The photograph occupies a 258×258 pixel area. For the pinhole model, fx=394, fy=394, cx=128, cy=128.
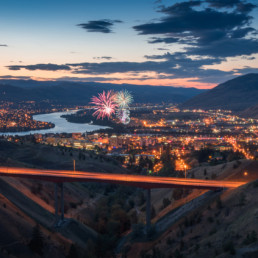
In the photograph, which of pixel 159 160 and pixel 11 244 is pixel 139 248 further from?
pixel 159 160

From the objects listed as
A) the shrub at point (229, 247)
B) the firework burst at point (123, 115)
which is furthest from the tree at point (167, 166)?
the shrub at point (229, 247)

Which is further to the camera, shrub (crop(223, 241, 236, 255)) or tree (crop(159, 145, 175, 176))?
tree (crop(159, 145, 175, 176))

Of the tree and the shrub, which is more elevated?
the shrub

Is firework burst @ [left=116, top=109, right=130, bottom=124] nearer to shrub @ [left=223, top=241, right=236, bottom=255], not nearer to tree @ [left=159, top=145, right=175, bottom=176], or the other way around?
tree @ [left=159, top=145, right=175, bottom=176]

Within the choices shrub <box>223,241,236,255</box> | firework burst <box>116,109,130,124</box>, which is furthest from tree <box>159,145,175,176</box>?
shrub <box>223,241,236,255</box>

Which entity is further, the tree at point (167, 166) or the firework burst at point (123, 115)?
the firework burst at point (123, 115)

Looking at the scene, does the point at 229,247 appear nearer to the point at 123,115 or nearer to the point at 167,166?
the point at 167,166

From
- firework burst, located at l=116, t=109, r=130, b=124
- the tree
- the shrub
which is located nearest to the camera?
the shrub

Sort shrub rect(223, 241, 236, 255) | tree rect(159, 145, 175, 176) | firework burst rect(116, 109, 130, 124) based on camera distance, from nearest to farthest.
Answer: shrub rect(223, 241, 236, 255) < tree rect(159, 145, 175, 176) < firework burst rect(116, 109, 130, 124)

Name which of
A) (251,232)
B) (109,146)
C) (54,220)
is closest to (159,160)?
(109,146)

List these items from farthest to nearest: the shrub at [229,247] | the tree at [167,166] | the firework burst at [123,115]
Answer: the firework burst at [123,115]
the tree at [167,166]
the shrub at [229,247]

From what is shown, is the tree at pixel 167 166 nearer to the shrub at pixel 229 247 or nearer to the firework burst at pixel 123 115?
the firework burst at pixel 123 115

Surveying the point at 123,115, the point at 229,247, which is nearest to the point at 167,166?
the point at 123,115
